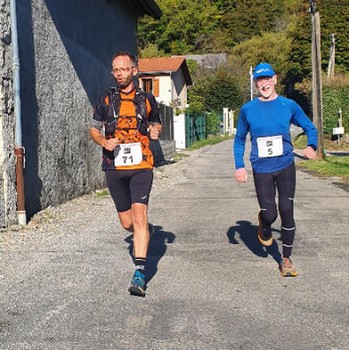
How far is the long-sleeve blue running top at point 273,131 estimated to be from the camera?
5297mm

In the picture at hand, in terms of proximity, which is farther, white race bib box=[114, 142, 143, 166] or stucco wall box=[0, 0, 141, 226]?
stucco wall box=[0, 0, 141, 226]

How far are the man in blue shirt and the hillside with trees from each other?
38579 millimetres

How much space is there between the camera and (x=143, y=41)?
7819 cm

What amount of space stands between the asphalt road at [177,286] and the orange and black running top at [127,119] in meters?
1.13

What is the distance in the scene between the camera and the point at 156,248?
652 cm

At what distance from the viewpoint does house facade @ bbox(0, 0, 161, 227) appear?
24.7ft

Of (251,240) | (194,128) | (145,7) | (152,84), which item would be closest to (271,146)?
(251,240)

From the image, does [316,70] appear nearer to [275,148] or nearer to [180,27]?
[275,148]

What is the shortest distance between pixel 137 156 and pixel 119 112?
42cm

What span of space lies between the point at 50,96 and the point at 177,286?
521cm

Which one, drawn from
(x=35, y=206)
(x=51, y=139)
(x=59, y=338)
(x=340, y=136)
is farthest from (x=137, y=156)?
(x=340, y=136)

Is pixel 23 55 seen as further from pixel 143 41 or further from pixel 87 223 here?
pixel 143 41

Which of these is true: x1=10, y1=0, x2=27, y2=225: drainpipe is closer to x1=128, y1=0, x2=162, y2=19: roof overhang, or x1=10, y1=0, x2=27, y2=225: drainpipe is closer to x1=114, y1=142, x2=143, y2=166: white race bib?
x1=114, y1=142, x2=143, y2=166: white race bib

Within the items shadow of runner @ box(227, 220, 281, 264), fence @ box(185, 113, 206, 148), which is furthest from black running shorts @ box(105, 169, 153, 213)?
fence @ box(185, 113, 206, 148)
